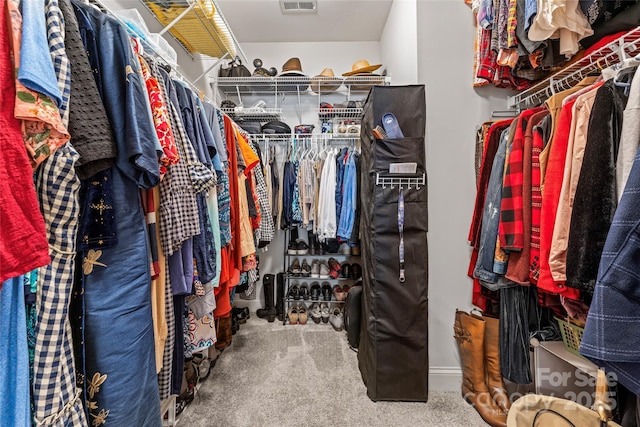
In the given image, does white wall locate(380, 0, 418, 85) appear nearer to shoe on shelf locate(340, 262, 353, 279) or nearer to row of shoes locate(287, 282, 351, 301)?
shoe on shelf locate(340, 262, 353, 279)

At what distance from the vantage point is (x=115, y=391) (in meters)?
0.65

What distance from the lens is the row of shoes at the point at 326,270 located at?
264 cm

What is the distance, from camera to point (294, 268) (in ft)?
8.86

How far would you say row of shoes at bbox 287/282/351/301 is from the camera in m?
2.64

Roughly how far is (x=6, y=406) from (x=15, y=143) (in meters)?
0.46

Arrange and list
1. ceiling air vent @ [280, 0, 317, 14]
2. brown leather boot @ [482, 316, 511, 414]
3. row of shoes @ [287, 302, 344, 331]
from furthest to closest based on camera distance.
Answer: row of shoes @ [287, 302, 344, 331], ceiling air vent @ [280, 0, 317, 14], brown leather boot @ [482, 316, 511, 414]

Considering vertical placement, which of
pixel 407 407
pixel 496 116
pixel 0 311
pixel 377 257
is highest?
pixel 496 116

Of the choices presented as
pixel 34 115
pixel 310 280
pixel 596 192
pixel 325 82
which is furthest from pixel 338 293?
pixel 34 115

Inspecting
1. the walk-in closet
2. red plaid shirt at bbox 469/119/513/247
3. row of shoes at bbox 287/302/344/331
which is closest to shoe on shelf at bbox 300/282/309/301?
row of shoes at bbox 287/302/344/331

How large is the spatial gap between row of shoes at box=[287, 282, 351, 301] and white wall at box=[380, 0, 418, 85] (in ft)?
6.02

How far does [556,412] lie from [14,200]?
1.57 m

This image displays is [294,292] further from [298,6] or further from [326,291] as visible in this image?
[298,6]

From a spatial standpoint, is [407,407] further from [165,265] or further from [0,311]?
[0,311]

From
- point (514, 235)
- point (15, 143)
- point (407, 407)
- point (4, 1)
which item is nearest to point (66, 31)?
point (4, 1)
